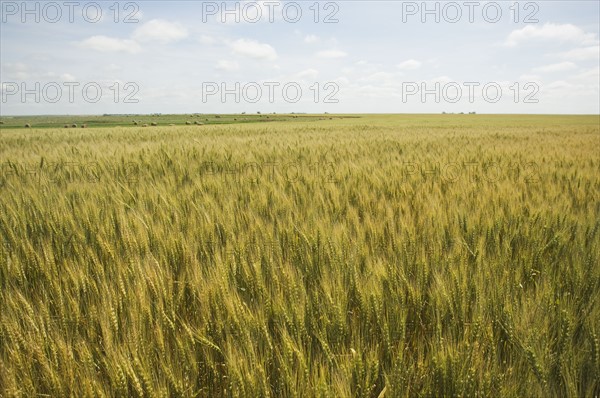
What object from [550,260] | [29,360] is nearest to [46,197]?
[29,360]

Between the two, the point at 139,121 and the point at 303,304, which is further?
the point at 139,121

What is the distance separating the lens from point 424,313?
49.1 inches

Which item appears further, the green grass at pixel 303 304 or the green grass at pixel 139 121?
the green grass at pixel 139 121

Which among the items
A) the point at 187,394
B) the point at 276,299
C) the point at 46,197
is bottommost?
the point at 187,394

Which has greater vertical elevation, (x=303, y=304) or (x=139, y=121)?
(x=139, y=121)

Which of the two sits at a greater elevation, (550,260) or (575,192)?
(575,192)

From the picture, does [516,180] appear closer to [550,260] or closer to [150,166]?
[550,260]

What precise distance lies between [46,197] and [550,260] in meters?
3.26

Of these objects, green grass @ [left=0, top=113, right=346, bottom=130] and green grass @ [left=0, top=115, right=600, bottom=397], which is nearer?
green grass @ [left=0, top=115, right=600, bottom=397]

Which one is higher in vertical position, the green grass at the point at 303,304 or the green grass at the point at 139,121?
the green grass at the point at 139,121

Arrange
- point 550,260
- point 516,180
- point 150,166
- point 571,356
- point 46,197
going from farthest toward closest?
point 150,166 → point 516,180 → point 46,197 → point 550,260 → point 571,356

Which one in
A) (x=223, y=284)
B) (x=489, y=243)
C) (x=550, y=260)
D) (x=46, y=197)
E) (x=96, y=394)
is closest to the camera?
(x=96, y=394)

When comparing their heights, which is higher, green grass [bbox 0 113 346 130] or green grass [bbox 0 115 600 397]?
green grass [bbox 0 113 346 130]

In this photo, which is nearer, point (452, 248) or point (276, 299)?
point (276, 299)
